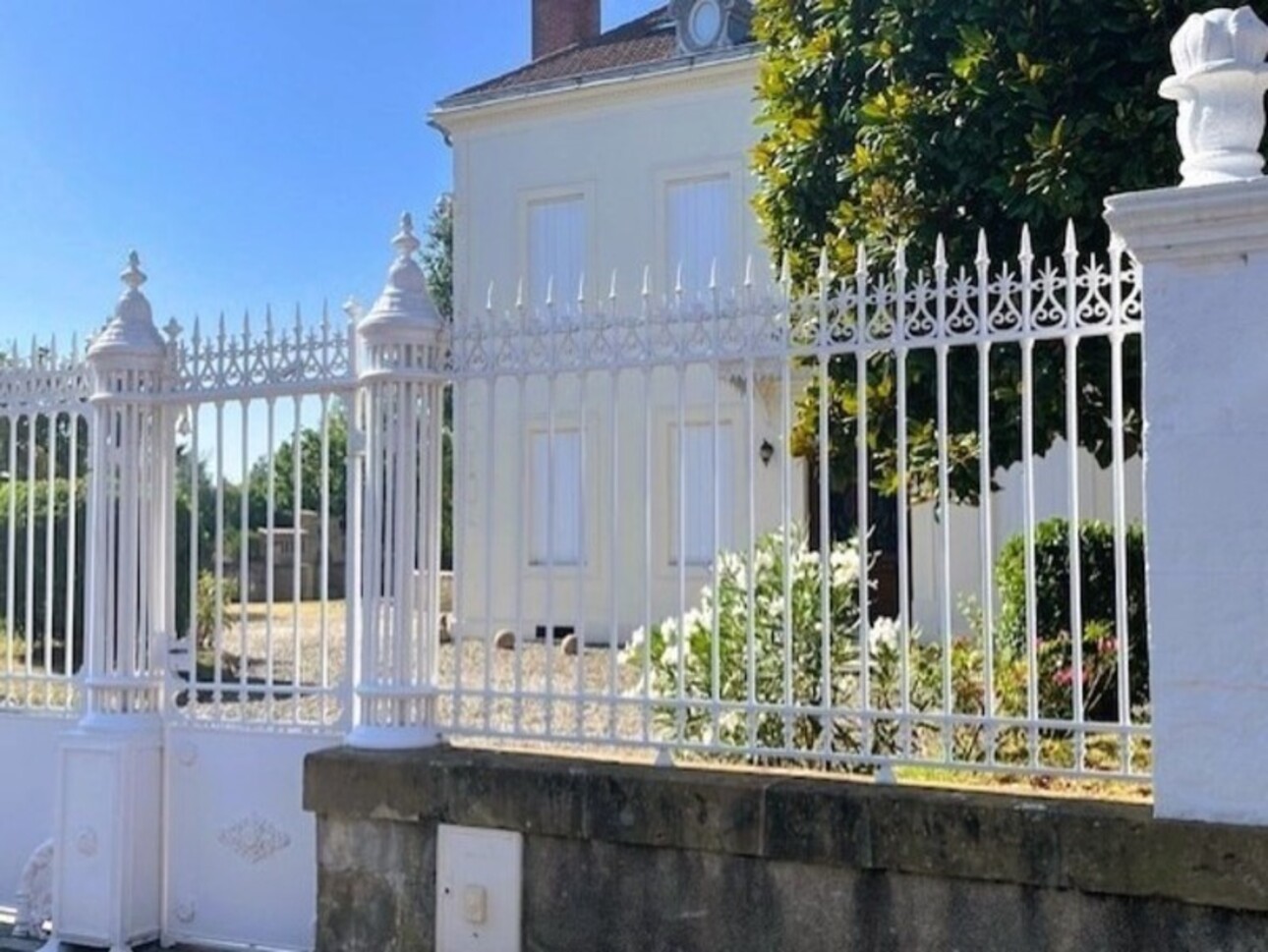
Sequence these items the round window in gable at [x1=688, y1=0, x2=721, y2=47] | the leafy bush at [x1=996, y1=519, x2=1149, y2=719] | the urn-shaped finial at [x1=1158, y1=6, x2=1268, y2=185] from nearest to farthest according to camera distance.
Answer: the urn-shaped finial at [x1=1158, y1=6, x2=1268, y2=185] → the leafy bush at [x1=996, y1=519, x2=1149, y2=719] → the round window in gable at [x1=688, y1=0, x2=721, y2=47]

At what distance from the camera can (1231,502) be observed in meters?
3.67

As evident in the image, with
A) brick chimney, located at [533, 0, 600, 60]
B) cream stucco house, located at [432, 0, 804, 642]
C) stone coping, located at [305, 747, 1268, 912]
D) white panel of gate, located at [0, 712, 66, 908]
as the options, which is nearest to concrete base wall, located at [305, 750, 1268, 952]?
stone coping, located at [305, 747, 1268, 912]

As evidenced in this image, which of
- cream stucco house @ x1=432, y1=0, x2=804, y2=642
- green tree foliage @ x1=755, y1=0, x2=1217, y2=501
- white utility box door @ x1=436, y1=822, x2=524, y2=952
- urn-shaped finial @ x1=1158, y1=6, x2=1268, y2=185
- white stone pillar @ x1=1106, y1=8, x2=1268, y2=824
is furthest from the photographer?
cream stucco house @ x1=432, y1=0, x2=804, y2=642

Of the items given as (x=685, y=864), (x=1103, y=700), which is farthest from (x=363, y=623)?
(x=1103, y=700)

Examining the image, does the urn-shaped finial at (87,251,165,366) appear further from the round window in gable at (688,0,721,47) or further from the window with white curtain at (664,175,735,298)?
the round window in gable at (688,0,721,47)

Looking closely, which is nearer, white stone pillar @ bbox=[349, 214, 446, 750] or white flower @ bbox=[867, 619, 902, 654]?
white stone pillar @ bbox=[349, 214, 446, 750]

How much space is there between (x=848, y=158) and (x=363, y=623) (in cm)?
317

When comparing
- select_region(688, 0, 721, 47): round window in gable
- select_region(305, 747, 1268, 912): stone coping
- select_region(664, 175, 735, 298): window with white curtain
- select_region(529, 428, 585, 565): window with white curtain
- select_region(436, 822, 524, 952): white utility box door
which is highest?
select_region(688, 0, 721, 47): round window in gable

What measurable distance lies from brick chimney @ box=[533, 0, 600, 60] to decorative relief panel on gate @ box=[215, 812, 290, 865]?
1448cm

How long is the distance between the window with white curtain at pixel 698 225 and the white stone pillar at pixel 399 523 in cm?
969

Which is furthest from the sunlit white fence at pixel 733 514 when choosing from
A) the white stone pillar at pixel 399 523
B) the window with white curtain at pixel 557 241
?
the window with white curtain at pixel 557 241

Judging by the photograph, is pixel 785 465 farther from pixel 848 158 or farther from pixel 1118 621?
pixel 848 158

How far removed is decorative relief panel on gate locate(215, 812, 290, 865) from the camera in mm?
5215

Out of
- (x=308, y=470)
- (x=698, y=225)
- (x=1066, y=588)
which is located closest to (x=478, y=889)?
(x=308, y=470)
